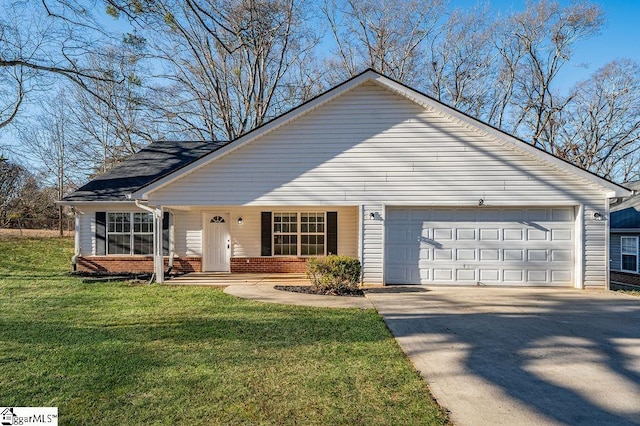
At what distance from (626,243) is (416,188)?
1428 centimetres

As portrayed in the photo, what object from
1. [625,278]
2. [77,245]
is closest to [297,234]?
[77,245]

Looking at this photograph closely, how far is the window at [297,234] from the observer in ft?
40.1

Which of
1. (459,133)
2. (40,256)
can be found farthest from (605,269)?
(40,256)

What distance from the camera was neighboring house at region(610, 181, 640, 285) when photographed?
645 inches

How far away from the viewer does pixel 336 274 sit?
29.7 feet

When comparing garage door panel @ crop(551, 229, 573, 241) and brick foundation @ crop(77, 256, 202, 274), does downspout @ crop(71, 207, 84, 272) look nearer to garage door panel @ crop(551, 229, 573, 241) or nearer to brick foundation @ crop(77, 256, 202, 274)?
brick foundation @ crop(77, 256, 202, 274)

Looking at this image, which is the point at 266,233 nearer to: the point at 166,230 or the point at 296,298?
the point at 166,230

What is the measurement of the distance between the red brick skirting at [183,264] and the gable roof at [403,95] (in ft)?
10.3

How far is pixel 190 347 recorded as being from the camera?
16.3 ft

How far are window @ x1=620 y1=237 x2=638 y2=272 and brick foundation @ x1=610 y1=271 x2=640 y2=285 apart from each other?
250 millimetres

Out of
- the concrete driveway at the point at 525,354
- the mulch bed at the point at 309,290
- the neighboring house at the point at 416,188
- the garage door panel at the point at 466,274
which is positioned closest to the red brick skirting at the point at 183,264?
the neighboring house at the point at 416,188

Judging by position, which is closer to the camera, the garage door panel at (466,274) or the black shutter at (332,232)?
the garage door panel at (466,274)

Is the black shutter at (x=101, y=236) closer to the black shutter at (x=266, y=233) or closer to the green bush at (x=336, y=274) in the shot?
the black shutter at (x=266, y=233)

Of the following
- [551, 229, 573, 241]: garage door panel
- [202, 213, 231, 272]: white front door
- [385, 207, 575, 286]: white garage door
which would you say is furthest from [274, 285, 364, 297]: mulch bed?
[551, 229, 573, 241]: garage door panel
